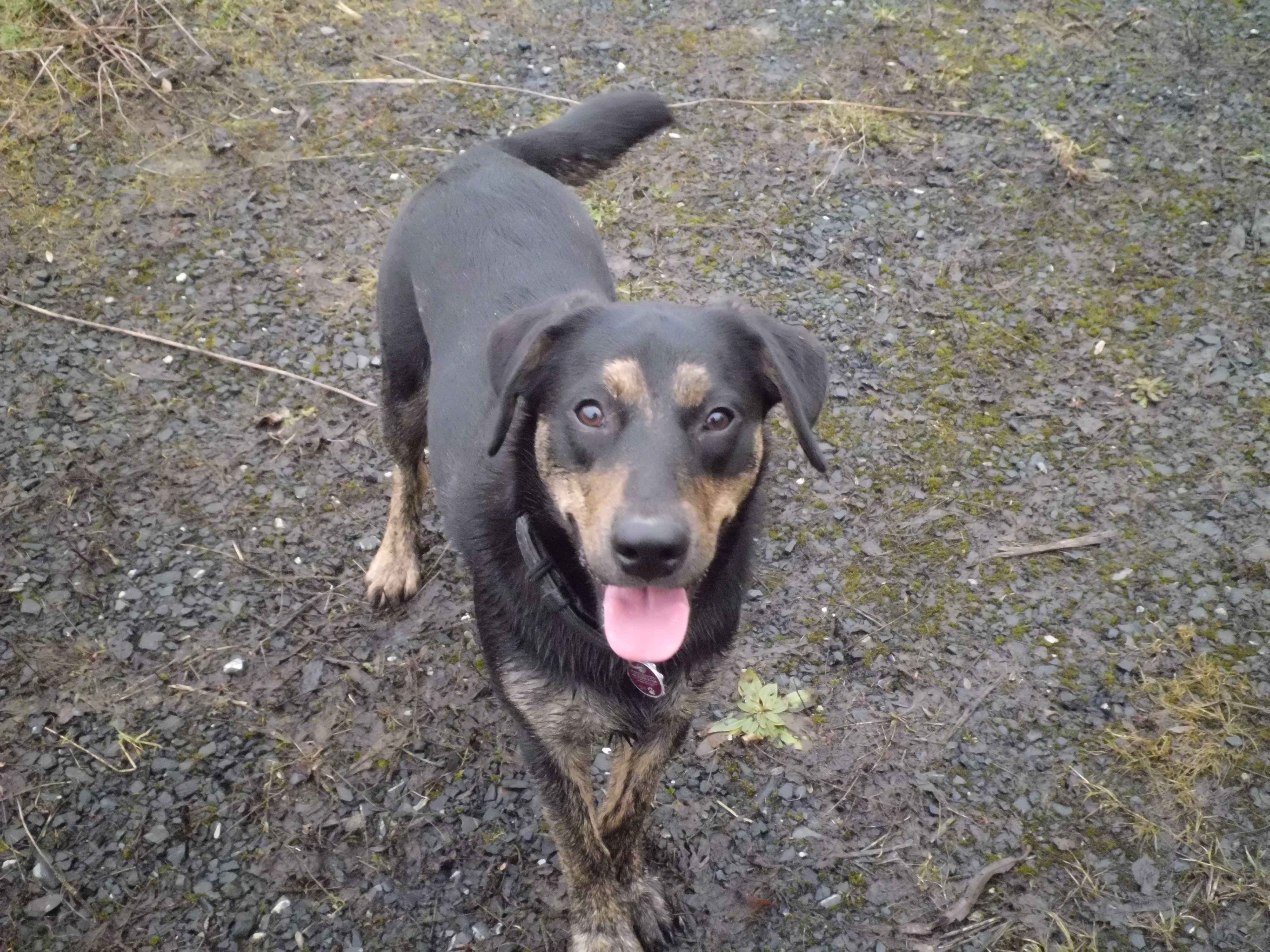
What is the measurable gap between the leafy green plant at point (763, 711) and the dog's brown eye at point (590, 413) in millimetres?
1767

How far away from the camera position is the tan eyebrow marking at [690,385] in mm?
2523

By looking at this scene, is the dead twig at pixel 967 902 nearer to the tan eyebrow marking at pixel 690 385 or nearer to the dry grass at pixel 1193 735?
the dry grass at pixel 1193 735

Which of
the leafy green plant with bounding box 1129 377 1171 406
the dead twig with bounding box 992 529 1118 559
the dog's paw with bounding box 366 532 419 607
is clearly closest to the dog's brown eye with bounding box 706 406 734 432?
the dog's paw with bounding box 366 532 419 607

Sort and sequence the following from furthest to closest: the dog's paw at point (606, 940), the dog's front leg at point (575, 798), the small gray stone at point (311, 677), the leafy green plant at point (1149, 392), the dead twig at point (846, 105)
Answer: the dead twig at point (846, 105)
the leafy green plant at point (1149, 392)
the small gray stone at point (311, 677)
the dog's paw at point (606, 940)
the dog's front leg at point (575, 798)

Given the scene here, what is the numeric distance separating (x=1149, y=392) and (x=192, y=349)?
207 inches

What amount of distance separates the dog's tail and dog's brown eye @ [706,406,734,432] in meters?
1.96

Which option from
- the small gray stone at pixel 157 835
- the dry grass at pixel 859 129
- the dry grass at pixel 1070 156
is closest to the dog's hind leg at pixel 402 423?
the small gray stone at pixel 157 835

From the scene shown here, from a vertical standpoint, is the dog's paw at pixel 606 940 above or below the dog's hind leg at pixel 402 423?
below

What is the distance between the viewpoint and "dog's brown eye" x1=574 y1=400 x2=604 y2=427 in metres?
2.55

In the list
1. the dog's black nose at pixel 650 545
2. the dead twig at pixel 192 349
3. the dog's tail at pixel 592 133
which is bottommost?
the dead twig at pixel 192 349

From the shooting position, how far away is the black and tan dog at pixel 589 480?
8.08ft

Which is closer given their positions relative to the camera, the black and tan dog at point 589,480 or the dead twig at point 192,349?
the black and tan dog at point 589,480

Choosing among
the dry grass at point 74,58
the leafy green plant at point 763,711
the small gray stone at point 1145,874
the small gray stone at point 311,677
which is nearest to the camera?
the small gray stone at point 1145,874

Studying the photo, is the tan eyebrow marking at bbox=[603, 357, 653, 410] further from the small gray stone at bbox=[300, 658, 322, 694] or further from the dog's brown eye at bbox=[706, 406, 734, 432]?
the small gray stone at bbox=[300, 658, 322, 694]
